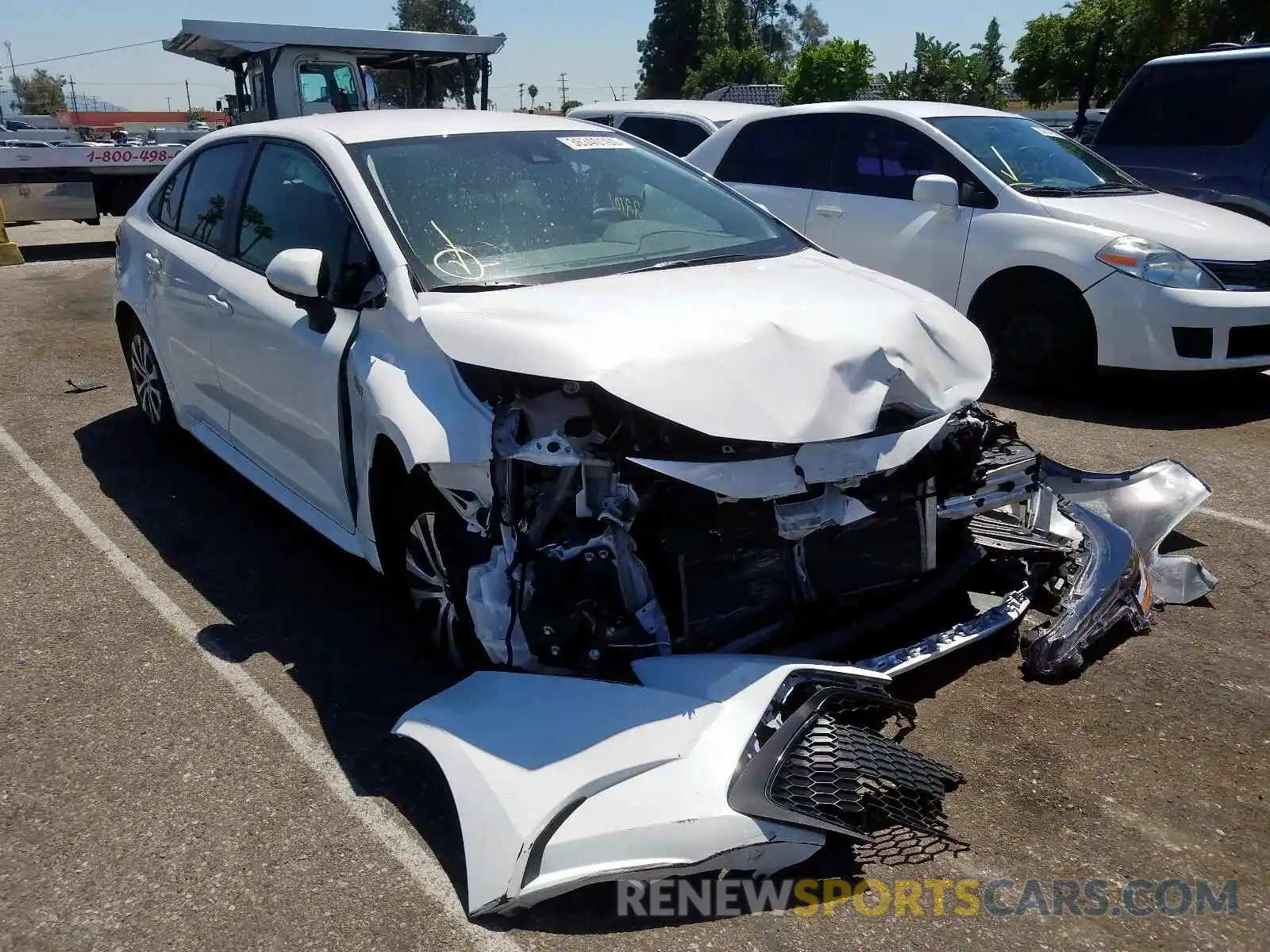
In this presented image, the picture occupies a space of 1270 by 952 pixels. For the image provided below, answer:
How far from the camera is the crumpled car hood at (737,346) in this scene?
286cm

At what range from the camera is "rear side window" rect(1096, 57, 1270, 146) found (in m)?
8.34

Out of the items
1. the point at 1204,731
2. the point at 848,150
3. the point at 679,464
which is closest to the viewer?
the point at 679,464

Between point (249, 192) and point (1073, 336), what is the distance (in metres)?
4.70

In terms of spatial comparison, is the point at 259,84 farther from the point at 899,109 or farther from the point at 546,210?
the point at 546,210

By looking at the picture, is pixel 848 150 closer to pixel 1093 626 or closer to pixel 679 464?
pixel 1093 626

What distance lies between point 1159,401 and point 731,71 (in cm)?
6072

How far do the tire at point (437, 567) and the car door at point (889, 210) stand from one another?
14.9 ft

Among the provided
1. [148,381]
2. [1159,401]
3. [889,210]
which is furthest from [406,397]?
[1159,401]

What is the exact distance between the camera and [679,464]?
2.83 meters

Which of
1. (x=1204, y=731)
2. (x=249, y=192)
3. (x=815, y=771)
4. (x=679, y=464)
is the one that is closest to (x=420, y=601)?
(x=679, y=464)

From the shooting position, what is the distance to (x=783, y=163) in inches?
314

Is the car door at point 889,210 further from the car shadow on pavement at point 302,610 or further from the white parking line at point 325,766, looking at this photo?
the white parking line at point 325,766

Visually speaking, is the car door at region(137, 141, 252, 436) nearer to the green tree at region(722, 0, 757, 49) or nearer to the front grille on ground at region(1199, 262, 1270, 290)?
the front grille on ground at region(1199, 262, 1270, 290)

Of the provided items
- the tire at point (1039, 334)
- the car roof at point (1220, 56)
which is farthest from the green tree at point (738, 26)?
the tire at point (1039, 334)
